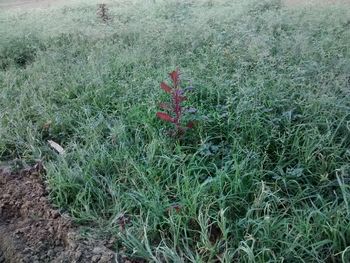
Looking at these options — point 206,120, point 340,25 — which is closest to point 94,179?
point 206,120

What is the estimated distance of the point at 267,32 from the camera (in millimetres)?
4977

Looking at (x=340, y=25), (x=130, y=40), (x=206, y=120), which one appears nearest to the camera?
(x=206, y=120)

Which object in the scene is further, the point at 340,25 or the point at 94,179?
the point at 340,25

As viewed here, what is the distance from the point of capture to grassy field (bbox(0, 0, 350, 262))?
2.08 meters

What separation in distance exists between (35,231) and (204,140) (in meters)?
1.38

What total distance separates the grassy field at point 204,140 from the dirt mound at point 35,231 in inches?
4.5

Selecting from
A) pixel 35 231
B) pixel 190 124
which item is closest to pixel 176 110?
pixel 190 124

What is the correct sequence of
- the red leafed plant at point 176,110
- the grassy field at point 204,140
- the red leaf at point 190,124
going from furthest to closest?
the red leaf at point 190,124
the red leafed plant at point 176,110
the grassy field at point 204,140

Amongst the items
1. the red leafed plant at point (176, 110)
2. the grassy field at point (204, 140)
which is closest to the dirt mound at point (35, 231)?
the grassy field at point (204, 140)

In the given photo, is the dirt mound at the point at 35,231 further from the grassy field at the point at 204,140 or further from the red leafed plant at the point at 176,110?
the red leafed plant at the point at 176,110

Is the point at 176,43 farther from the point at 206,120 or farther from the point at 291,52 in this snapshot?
the point at 206,120

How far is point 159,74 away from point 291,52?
1.58 m

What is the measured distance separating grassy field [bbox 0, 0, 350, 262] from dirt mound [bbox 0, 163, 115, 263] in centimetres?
11

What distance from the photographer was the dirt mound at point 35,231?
2092mm
